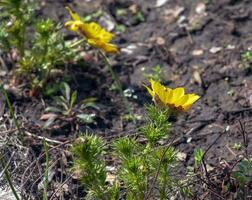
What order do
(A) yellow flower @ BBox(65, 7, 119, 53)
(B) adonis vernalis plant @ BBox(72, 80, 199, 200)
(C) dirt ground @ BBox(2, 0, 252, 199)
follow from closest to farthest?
(B) adonis vernalis plant @ BBox(72, 80, 199, 200) → (C) dirt ground @ BBox(2, 0, 252, 199) → (A) yellow flower @ BBox(65, 7, 119, 53)

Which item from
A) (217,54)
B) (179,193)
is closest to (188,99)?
(179,193)

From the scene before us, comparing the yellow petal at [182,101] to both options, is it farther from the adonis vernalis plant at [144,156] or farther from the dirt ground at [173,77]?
the dirt ground at [173,77]

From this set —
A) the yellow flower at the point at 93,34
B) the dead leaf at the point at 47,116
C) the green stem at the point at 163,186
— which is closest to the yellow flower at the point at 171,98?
the green stem at the point at 163,186

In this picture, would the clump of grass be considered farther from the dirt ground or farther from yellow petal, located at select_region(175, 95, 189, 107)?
yellow petal, located at select_region(175, 95, 189, 107)

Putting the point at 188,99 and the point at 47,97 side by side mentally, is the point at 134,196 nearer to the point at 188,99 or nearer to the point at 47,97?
the point at 188,99

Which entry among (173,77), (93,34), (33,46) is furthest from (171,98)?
(33,46)

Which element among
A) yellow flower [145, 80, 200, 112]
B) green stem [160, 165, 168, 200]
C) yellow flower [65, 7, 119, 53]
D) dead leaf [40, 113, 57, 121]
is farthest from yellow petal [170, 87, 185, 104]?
dead leaf [40, 113, 57, 121]
